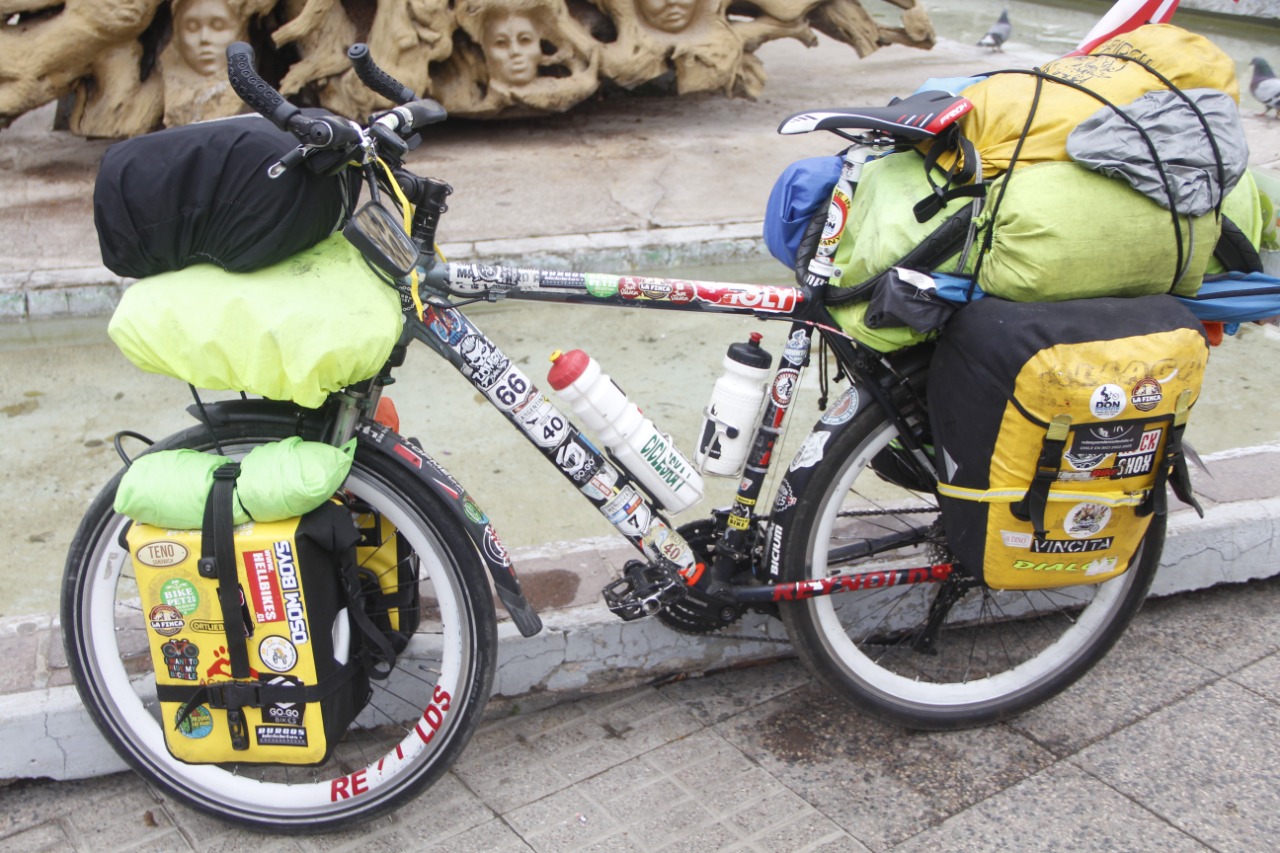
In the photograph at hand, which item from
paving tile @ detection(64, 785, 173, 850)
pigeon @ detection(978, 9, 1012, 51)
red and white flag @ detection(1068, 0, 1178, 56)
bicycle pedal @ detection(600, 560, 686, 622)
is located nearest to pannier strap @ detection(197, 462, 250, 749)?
paving tile @ detection(64, 785, 173, 850)

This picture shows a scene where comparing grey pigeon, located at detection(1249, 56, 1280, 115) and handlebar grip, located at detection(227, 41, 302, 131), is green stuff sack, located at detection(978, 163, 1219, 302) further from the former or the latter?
grey pigeon, located at detection(1249, 56, 1280, 115)

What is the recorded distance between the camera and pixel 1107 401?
2.11 m

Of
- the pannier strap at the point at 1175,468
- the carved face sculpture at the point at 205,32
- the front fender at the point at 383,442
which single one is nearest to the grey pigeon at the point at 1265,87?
the pannier strap at the point at 1175,468

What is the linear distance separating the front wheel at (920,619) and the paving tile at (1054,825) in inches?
8.6

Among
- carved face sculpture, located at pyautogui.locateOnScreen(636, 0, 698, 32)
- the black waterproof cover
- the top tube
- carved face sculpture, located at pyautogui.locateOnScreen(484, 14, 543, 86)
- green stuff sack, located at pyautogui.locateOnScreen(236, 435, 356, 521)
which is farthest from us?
carved face sculpture, located at pyautogui.locateOnScreen(636, 0, 698, 32)

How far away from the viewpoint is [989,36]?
33.1 ft

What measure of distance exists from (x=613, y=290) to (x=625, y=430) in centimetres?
28

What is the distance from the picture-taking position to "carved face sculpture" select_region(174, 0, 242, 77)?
623cm

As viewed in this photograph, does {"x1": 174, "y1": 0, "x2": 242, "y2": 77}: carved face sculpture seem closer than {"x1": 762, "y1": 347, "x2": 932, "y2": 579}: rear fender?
No

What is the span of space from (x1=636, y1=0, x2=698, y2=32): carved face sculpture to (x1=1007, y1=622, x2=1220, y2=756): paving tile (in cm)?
530

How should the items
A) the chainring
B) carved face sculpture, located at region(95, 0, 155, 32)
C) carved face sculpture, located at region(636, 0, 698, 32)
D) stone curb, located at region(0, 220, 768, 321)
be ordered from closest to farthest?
the chainring
stone curb, located at region(0, 220, 768, 321)
carved face sculpture, located at region(95, 0, 155, 32)
carved face sculpture, located at region(636, 0, 698, 32)

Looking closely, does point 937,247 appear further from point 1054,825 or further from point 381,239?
point 1054,825

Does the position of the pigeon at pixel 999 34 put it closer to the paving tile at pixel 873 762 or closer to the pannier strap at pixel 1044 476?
the paving tile at pixel 873 762

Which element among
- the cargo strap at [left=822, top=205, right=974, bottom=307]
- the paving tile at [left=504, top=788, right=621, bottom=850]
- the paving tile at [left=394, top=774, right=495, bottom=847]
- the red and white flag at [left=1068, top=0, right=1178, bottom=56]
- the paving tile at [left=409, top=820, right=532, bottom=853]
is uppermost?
the red and white flag at [left=1068, top=0, right=1178, bottom=56]
